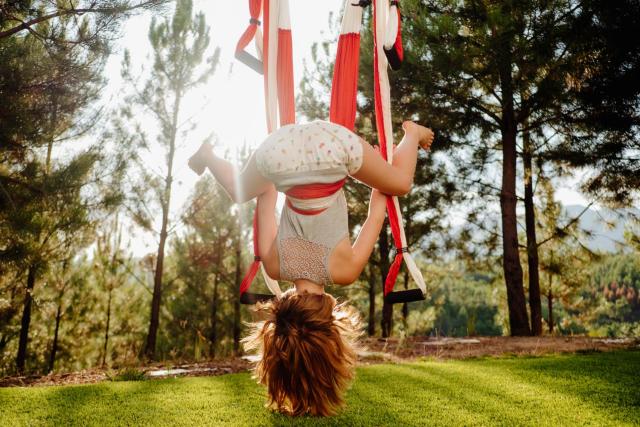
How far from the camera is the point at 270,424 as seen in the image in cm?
279

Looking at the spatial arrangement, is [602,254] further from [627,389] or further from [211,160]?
[211,160]

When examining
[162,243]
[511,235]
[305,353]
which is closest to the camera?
[305,353]

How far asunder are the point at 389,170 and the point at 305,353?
83 cm

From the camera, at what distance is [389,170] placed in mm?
1938

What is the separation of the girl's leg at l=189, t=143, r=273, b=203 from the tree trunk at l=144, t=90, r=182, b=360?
23.5 feet

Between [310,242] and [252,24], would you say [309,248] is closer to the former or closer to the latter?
[310,242]

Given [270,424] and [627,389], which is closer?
[270,424]

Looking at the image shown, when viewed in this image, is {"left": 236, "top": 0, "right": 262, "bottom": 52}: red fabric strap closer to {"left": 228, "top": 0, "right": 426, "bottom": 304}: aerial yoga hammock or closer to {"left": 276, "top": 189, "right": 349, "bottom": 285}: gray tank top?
{"left": 228, "top": 0, "right": 426, "bottom": 304}: aerial yoga hammock

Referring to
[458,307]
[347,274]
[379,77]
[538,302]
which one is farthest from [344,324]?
[458,307]

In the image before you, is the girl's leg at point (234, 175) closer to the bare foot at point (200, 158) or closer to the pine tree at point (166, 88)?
the bare foot at point (200, 158)

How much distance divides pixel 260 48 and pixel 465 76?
5933 millimetres

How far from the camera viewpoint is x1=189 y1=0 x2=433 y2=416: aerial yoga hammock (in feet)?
6.04

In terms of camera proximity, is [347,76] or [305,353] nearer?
[305,353]

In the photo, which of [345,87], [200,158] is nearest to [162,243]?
[200,158]
